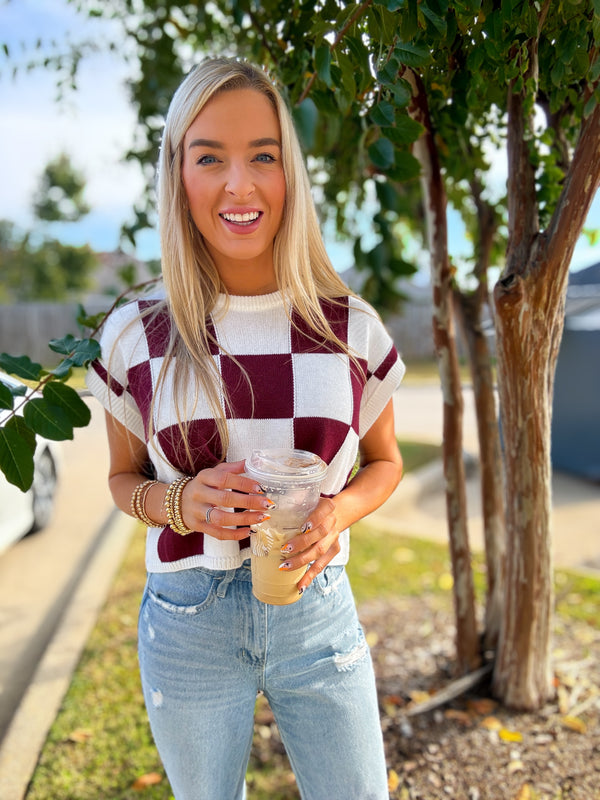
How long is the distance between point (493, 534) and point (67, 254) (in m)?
20.8

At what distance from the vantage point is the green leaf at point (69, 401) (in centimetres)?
146

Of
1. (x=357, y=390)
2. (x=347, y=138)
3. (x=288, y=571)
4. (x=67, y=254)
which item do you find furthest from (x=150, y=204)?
(x=67, y=254)

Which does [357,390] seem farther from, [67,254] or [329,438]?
[67,254]

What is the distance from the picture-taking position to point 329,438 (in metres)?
1.32

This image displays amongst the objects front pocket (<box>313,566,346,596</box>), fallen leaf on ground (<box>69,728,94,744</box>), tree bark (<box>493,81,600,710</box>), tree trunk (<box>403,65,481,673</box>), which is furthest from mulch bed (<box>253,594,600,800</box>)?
front pocket (<box>313,566,346,596</box>)

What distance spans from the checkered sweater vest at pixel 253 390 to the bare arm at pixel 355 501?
0.05m

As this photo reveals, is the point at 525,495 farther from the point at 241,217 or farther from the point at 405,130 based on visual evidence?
the point at 241,217

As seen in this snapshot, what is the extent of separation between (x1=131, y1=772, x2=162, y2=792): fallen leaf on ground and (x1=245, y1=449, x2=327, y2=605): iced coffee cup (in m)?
1.42

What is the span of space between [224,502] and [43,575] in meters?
3.34

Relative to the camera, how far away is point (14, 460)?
139 cm

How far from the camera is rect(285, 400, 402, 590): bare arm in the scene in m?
1.16

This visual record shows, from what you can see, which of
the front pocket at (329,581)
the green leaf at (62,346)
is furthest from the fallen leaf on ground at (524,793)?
the green leaf at (62,346)

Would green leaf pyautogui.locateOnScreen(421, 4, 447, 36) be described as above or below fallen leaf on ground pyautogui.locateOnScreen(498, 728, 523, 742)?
above

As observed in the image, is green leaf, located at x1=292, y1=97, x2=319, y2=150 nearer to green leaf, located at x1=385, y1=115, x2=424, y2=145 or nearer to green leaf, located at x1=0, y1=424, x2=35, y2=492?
green leaf, located at x1=385, y1=115, x2=424, y2=145
